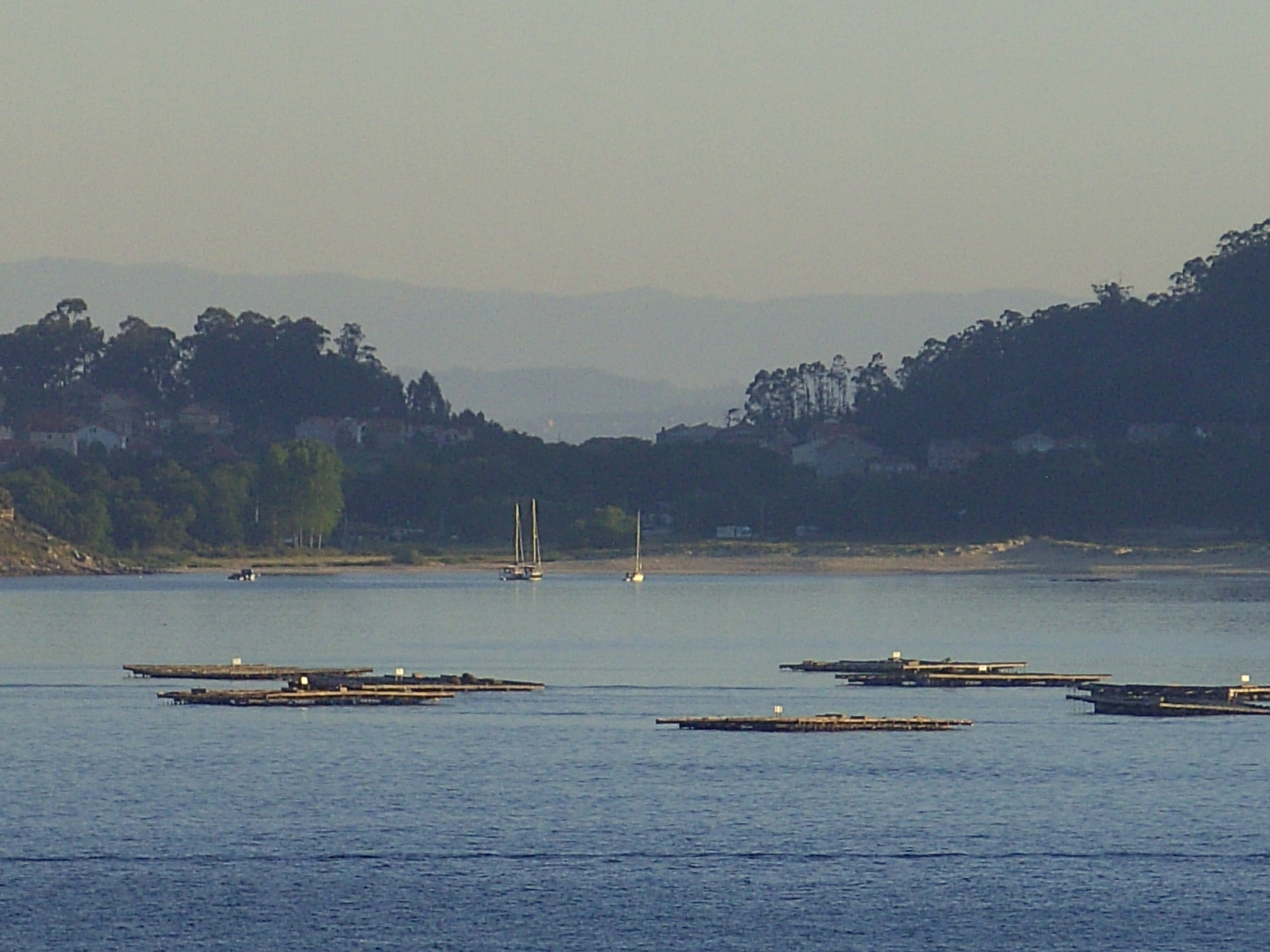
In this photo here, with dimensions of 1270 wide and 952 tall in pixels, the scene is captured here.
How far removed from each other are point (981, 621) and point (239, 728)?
6690cm

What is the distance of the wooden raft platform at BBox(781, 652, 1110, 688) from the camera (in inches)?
3223

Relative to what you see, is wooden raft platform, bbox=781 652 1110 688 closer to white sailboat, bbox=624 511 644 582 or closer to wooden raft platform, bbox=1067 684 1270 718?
wooden raft platform, bbox=1067 684 1270 718

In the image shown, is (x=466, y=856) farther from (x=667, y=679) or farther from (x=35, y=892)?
(x=667, y=679)

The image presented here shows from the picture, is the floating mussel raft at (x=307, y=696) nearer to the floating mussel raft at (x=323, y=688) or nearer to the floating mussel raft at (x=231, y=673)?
the floating mussel raft at (x=323, y=688)

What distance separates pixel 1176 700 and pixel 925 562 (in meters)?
118

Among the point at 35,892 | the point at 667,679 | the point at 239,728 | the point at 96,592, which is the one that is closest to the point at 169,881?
the point at 35,892

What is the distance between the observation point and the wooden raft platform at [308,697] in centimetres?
7300

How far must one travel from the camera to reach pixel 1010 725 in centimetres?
6969

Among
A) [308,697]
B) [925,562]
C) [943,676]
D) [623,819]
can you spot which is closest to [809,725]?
[623,819]

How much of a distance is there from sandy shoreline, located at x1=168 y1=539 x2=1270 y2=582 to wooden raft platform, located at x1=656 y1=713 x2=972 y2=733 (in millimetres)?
119899

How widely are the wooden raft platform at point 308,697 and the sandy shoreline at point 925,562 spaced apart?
11377cm

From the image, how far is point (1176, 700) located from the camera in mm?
72875

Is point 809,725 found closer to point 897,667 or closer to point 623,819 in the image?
point 623,819

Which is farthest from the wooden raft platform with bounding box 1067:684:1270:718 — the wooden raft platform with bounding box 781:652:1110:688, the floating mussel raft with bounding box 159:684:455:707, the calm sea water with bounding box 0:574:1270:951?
the floating mussel raft with bounding box 159:684:455:707
